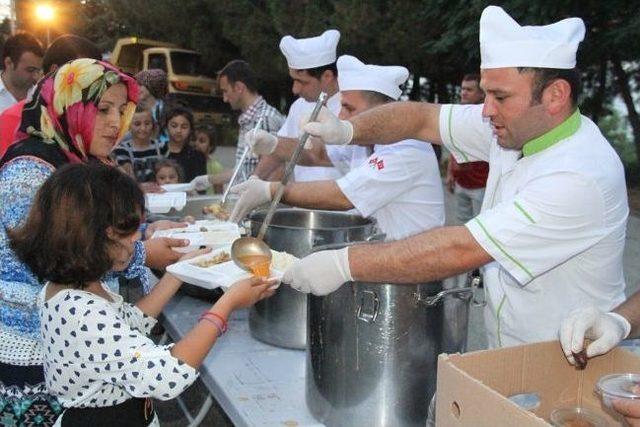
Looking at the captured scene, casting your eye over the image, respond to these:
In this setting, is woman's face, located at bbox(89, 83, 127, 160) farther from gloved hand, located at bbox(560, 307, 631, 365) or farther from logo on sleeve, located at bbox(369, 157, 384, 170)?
gloved hand, located at bbox(560, 307, 631, 365)

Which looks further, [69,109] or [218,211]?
[218,211]

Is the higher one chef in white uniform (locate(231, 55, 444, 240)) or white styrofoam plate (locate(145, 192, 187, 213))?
chef in white uniform (locate(231, 55, 444, 240))

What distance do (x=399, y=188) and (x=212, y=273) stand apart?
0.92 metres

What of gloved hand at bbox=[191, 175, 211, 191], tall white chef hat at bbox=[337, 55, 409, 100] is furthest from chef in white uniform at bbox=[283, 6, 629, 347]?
gloved hand at bbox=[191, 175, 211, 191]

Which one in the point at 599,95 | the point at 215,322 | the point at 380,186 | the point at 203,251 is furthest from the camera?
the point at 599,95

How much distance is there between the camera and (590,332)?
128 cm

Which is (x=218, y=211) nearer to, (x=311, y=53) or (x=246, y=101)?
(x=311, y=53)

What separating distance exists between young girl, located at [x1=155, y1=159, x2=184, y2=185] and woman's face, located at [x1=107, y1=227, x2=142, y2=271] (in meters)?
2.63

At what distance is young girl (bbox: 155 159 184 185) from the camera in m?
4.10

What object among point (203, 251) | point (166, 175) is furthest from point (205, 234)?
point (166, 175)

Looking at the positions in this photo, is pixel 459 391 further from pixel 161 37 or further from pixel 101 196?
pixel 161 37

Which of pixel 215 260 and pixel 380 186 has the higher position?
pixel 380 186

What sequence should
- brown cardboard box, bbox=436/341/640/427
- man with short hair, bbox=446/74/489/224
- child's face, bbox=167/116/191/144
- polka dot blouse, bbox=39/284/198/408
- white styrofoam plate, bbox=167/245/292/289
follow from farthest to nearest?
man with short hair, bbox=446/74/489/224
child's face, bbox=167/116/191/144
white styrofoam plate, bbox=167/245/292/289
polka dot blouse, bbox=39/284/198/408
brown cardboard box, bbox=436/341/640/427

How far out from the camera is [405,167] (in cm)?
245
